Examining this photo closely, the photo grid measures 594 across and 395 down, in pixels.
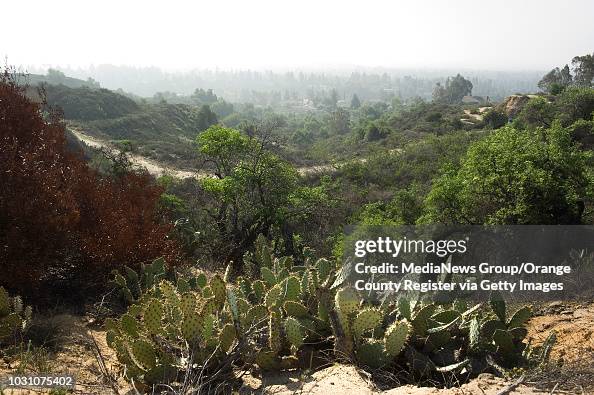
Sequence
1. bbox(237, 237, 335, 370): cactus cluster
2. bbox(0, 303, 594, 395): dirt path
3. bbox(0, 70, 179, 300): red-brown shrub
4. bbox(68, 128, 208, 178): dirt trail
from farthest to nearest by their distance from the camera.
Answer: bbox(68, 128, 208, 178): dirt trail → bbox(0, 70, 179, 300): red-brown shrub → bbox(237, 237, 335, 370): cactus cluster → bbox(0, 303, 594, 395): dirt path

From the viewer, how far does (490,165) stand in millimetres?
8547

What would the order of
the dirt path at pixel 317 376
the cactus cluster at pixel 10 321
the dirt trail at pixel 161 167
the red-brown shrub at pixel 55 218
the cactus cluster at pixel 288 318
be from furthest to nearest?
the dirt trail at pixel 161 167 < the red-brown shrub at pixel 55 218 < the cactus cluster at pixel 10 321 < the cactus cluster at pixel 288 318 < the dirt path at pixel 317 376

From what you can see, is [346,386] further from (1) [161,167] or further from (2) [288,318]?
(1) [161,167]

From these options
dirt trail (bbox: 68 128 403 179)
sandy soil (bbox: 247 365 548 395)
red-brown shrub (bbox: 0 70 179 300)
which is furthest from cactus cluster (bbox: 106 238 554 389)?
dirt trail (bbox: 68 128 403 179)

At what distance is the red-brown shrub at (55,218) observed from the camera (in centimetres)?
490

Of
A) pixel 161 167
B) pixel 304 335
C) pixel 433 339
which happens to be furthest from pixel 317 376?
pixel 161 167

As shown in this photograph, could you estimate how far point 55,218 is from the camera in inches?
199

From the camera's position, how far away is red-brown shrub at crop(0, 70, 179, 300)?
4902 mm

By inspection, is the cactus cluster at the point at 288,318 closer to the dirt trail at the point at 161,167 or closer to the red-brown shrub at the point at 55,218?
the red-brown shrub at the point at 55,218

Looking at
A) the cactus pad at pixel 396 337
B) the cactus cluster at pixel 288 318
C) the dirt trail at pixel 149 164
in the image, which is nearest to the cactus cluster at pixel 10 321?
the cactus cluster at pixel 288 318

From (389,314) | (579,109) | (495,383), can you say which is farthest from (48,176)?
(579,109)

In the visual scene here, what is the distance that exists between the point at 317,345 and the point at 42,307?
3.42 meters

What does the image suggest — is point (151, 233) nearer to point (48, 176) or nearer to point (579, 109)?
point (48, 176)

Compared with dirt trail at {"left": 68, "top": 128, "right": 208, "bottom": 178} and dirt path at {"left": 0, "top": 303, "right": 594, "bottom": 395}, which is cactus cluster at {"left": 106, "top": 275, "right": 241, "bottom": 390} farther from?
dirt trail at {"left": 68, "top": 128, "right": 208, "bottom": 178}
